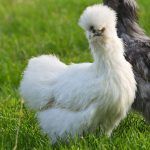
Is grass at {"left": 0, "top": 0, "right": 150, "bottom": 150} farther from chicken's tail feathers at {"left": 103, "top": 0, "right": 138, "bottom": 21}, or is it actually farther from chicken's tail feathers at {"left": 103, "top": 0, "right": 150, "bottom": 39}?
chicken's tail feathers at {"left": 103, "top": 0, "right": 138, "bottom": 21}

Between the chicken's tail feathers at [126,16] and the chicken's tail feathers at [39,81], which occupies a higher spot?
the chicken's tail feathers at [126,16]

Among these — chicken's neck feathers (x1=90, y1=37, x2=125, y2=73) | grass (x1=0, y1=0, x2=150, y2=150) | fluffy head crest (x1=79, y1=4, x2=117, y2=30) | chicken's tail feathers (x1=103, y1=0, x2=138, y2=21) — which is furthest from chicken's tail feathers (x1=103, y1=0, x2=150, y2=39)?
fluffy head crest (x1=79, y1=4, x2=117, y2=30)

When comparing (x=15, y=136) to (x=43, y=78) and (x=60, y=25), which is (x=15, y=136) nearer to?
(x=43, y=78)

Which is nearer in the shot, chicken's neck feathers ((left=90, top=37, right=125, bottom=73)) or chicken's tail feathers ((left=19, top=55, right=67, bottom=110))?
chicken's neck feathers ((left=90, top=37, right=125, bottom=73))

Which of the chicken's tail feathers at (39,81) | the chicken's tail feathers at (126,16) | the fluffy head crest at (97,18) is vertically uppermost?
the fluffy head crest at (97,18)

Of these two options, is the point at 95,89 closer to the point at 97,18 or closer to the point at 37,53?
the point at 97,18

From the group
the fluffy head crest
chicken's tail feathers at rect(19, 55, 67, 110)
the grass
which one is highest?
the fluffy head crest

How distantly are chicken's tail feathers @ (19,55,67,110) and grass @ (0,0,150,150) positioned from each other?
23cm

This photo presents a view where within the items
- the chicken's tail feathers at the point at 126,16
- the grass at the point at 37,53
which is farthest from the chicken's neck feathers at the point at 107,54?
the chicken's tail feathers at the point at 126,16

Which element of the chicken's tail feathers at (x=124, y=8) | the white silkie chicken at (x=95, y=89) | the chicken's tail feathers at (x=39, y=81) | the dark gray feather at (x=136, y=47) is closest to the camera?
the white silkie chicken at (x=95, y=89)

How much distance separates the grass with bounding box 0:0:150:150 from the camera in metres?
5.66

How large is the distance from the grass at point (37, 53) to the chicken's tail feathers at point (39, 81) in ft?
0.76

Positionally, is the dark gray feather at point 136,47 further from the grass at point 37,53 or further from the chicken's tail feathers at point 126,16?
the grass at point 37,53

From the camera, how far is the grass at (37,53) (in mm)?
5664
